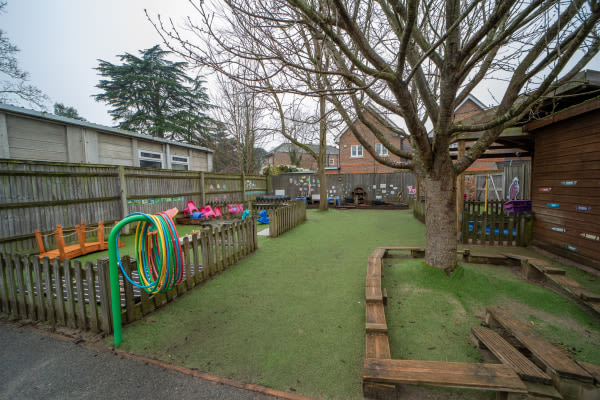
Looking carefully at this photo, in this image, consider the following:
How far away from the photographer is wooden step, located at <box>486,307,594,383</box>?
6.10 feet

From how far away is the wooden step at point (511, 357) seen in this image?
6.17ft

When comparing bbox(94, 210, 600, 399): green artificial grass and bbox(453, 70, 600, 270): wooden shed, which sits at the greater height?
bbox(453, 70, 600, 270): wooden shed

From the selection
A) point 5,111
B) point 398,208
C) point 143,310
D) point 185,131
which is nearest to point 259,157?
point 185,131

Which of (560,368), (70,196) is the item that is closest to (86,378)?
(560,368)

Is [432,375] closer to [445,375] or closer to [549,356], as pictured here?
[445,375]

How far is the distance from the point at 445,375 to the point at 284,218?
689cm

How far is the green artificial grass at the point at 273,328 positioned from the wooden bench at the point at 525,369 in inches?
46.2

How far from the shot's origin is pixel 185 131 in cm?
2552

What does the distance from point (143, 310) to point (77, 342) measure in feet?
2.20

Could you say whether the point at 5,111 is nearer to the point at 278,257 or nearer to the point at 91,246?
the point at 91,246

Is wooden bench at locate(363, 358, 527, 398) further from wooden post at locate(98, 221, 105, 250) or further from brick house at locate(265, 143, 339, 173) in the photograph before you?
brick house at locate(265, 143, 339, 173)

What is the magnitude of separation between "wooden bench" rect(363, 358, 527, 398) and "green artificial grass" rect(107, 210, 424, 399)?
0.30 metres

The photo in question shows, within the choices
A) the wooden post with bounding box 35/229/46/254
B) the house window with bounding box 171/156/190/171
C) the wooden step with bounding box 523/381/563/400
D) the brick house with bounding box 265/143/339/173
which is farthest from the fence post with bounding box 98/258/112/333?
the brick house with bounding box 265/143/339/173

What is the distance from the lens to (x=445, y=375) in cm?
188
